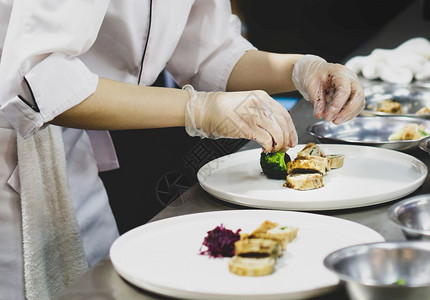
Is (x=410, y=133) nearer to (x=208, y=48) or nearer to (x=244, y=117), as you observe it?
(x=244, y=117)

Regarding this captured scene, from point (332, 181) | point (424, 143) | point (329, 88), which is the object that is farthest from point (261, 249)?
point (329, 88)

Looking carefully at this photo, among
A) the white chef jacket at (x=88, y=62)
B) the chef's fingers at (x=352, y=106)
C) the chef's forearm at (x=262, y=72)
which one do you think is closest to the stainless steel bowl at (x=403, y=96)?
the chef's forearm at (x=262, y=72)

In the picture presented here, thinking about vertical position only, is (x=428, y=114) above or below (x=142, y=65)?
below

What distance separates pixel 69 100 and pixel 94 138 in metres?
0.64

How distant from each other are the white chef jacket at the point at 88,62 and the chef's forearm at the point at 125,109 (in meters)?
0.04

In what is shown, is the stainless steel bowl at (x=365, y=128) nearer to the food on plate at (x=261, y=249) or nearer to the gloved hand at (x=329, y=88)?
the gloved hand at (x=329, y=88)

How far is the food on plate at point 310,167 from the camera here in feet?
5.51

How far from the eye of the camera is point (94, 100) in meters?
1.69

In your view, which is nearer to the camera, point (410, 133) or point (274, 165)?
point (274, 165)

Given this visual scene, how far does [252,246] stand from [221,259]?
0.28ft

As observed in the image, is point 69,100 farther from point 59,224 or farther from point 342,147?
point 342,147

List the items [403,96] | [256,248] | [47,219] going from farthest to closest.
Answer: [403,96]
[47,219]
[256,248]

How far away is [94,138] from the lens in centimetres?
227

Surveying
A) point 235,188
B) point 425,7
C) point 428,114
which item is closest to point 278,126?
point 235,188
